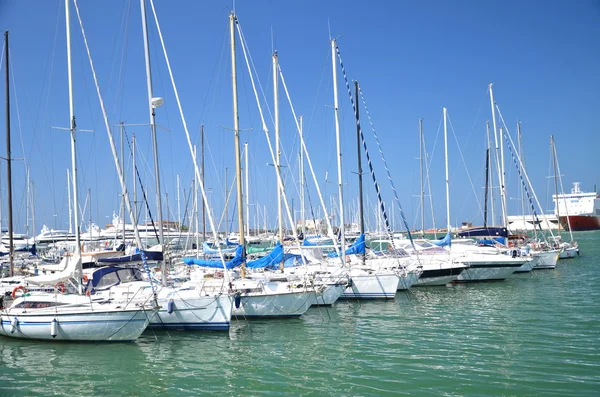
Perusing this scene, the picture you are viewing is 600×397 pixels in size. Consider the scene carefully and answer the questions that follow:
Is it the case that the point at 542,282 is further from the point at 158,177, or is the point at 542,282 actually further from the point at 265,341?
the point at 158,177

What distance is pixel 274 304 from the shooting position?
1984 centimetres

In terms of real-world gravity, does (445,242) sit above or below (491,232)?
below

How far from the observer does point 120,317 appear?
16.0 m

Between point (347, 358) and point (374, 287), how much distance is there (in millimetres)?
10440

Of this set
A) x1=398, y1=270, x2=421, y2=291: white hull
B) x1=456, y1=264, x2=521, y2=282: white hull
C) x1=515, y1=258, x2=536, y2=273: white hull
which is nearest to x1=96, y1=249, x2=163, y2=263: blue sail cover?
x1=398, y1=270, x2=421, y2=291: white hull

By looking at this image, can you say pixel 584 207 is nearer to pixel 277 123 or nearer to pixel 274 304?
pixel 277 123

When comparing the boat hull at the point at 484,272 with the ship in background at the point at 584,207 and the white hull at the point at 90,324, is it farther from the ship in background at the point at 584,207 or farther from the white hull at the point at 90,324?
the ship in background at the point at 584,207

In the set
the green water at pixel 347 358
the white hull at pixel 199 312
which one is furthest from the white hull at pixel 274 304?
the white hull at pixel 199 312

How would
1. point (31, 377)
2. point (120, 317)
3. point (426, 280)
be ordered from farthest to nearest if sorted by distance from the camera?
point (426, 280) < point (120, 317) < point (31, 377)

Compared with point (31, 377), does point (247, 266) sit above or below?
above

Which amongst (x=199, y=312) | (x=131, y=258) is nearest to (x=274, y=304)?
(x=199, y=312)

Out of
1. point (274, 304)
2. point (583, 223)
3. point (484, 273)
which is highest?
point (583, 223)

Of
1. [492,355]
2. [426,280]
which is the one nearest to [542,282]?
[426,280]

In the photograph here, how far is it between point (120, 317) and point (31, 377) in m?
3.08
